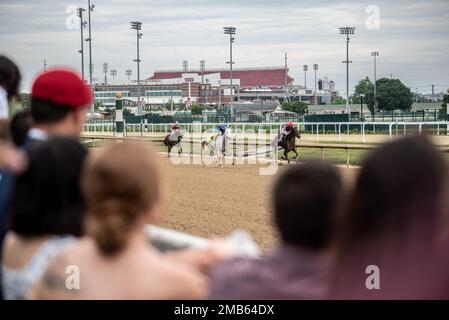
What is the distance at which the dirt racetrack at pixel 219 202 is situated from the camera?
28.9 ft

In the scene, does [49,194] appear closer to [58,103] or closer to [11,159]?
[11,159]

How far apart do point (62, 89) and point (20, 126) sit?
1.92 ft

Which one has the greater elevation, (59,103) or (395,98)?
(395,98)

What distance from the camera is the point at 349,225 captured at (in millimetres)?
1631

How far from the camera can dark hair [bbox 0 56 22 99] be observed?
12.5 ft

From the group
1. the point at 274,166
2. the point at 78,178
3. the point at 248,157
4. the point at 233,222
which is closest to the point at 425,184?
the point at 78,178

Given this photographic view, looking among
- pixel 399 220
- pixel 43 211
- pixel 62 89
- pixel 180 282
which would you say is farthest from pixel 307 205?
pixel 62 89

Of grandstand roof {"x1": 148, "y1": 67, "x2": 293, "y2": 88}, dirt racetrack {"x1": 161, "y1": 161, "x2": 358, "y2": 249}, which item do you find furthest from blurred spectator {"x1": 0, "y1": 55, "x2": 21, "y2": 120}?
grandstand roof {"x1": 148, "y1": 67, "x2": 293, "y2": 88}

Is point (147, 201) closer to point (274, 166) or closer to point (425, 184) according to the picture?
point (425, 184)

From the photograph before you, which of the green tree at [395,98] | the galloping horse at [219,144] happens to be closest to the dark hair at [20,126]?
the galloping horse at [219,144]

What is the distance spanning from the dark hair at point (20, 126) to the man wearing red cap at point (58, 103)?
1.44ft

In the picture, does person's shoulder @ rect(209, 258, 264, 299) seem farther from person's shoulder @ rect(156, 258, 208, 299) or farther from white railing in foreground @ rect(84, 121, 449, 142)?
white railing in foreground @ rect(84, 121, 449, 142)

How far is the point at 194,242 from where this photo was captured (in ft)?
7.99

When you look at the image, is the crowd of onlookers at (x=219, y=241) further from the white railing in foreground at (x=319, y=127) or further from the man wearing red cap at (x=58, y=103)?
the white railing in foreground at (x=319, y=127)
